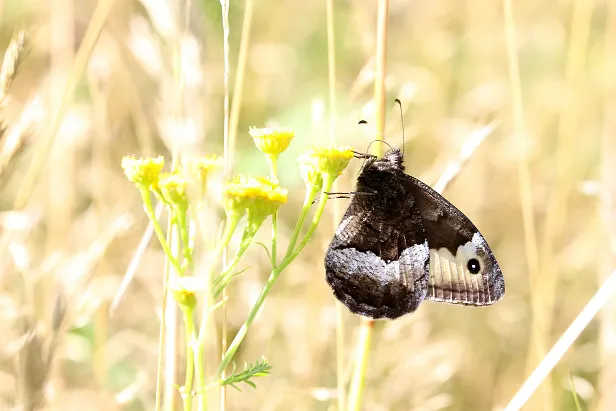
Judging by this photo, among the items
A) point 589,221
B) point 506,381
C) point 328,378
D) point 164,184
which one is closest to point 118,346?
point 328,378

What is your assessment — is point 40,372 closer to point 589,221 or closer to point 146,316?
point 146,316

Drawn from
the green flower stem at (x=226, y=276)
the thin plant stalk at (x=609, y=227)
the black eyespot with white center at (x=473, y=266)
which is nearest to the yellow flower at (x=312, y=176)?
the green flower stem at (x=226, y=276)

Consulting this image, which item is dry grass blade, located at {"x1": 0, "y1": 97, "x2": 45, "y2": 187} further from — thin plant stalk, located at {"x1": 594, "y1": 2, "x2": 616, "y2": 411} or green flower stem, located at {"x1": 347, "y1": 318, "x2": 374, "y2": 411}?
thin plant stalk, located at {"x1": 594, "y1": 2, "x2": 616, "y2": 411}

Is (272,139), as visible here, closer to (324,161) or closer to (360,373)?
(324,161)

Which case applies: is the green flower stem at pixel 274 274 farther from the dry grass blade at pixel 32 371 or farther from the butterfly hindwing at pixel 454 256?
the butterfly hindwing at pixel 454 256

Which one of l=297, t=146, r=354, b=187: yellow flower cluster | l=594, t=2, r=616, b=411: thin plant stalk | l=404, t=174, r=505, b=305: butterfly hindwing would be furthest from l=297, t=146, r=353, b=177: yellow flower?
l=594, t=2, r=616, b=411: thin plant stalk

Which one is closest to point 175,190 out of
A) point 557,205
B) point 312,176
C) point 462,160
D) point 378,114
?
point 312,176
